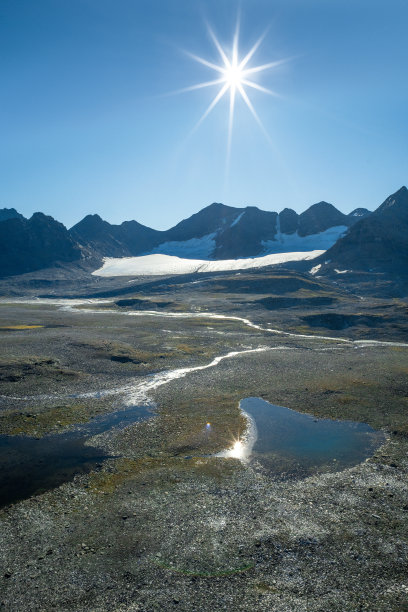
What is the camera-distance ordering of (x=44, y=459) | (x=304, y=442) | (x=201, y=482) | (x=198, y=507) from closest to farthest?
(x=198, y=507) → (x=201, y=482) → (x=44, y=459) → (x=304, y=442)

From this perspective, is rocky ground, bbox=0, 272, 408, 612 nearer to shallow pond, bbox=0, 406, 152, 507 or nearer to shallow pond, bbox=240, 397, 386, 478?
shallow pond, bbox=0, 406, 152, 507

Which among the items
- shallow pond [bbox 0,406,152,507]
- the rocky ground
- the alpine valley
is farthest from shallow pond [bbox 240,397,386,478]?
shallow pond [bbox 0,406,152,507]

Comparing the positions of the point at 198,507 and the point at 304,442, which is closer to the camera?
the point at 198,507

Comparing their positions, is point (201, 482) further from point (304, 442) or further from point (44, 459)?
point (44, 459)

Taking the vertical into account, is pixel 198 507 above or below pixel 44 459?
below

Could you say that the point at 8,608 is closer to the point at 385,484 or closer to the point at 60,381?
the point at 385,484

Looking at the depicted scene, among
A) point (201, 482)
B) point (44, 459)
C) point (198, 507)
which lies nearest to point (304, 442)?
point (201, 482)
